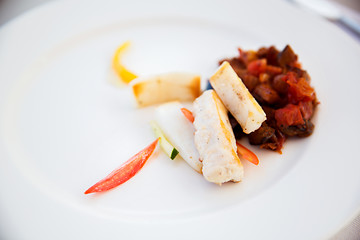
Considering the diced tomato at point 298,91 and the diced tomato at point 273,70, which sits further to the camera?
the diced tomato at point 273,70

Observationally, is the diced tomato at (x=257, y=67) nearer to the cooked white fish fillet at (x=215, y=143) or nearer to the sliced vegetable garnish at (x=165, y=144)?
the cooked white fish fillet at (x=215, y=143)

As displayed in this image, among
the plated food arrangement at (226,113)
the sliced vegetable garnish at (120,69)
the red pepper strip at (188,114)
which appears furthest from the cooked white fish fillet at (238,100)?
the sliced vegetable garnish at (120,69)

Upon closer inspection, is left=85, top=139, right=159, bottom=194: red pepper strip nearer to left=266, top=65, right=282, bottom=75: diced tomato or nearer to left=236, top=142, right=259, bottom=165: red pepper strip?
left=236, top=142, right=259, bottom=165: red pepper strip

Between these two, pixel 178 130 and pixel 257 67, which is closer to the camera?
pixel 178 130

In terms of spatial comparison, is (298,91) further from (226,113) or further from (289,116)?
(226,113)

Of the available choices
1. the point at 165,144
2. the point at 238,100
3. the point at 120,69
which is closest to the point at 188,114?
the point at 165,144

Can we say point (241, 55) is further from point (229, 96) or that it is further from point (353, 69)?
point (353, 69)

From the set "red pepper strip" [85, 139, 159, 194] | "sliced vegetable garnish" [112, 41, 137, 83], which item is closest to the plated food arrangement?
"red pepper strip" [85, 139, 159, 194]
